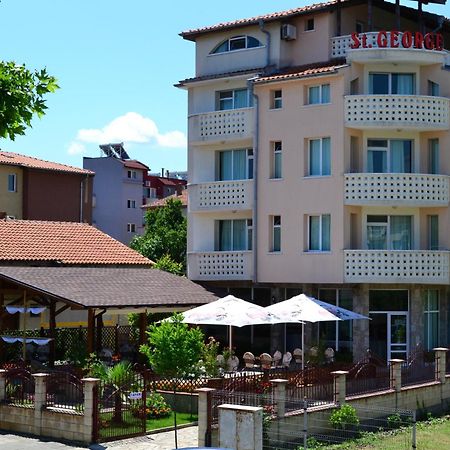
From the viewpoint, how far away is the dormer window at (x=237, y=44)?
39.8m

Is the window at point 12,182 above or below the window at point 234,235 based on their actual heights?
above

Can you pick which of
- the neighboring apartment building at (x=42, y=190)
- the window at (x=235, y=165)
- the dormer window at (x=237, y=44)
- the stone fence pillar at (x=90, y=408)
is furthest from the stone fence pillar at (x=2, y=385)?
the neighboring apartment building at (x=42, y=190)

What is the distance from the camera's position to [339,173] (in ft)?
120

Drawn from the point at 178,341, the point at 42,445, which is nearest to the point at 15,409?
the point at 42,445

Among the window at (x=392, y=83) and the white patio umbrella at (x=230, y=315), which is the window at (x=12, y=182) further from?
the white patio umbrella at (x=230, y=315)

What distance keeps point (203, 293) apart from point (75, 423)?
1342 cm

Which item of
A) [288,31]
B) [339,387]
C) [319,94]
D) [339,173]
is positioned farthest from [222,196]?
[339,387]

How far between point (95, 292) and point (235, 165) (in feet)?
34.4

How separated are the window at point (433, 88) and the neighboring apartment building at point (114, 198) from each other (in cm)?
4625

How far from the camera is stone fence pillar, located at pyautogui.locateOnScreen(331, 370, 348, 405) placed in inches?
1048

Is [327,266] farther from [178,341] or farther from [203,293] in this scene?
[178,341]

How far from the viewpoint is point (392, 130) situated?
37.2 metres

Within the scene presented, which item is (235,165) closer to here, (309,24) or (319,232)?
(319,232)

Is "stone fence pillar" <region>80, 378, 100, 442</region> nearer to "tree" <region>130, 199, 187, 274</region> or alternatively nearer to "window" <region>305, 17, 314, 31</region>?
"window" <region>305, 17, 314, 31</region>
